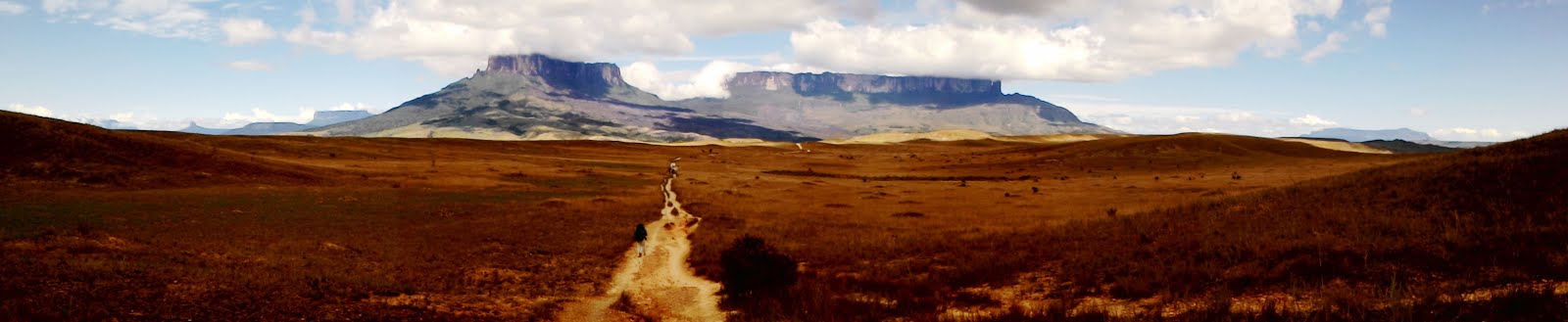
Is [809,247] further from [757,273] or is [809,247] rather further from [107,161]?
[107,161]

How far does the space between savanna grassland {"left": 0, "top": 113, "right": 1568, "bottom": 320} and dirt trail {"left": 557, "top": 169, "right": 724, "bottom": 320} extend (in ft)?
Answer: 2.59

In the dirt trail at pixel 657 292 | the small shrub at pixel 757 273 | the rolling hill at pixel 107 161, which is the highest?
the rolling hill at pixel 107 161

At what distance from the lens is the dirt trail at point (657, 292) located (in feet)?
67.5

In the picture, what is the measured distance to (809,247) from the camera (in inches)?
1228

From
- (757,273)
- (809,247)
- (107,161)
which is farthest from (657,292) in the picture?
(107,161)

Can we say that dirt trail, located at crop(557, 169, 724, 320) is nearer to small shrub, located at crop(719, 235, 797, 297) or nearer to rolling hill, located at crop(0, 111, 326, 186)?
small shrub, located at crop(719, 235, 797, 297)

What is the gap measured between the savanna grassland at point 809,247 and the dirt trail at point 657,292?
79cm

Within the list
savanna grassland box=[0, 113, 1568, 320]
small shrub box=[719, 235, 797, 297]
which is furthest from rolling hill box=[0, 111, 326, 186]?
small shrub box=[719, 235, 797, 297]

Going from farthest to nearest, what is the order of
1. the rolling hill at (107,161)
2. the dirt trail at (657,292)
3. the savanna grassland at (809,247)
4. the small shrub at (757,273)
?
1. the rolling hill at (107,161)
2. the small shrub at (757,273)
3. the dirt trail at (657,292)
4. the savanna grassland at (809,247)

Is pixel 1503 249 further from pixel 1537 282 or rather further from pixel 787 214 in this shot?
pixel 787 214

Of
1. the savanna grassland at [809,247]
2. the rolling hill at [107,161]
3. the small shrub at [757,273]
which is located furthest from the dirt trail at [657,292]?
the rolling hill at [107,161]

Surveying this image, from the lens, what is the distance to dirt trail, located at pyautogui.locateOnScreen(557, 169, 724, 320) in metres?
20.6

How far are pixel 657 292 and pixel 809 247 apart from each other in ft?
29.5

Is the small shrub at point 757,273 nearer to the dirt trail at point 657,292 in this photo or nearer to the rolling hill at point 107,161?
the dirt trail at point 657,292
